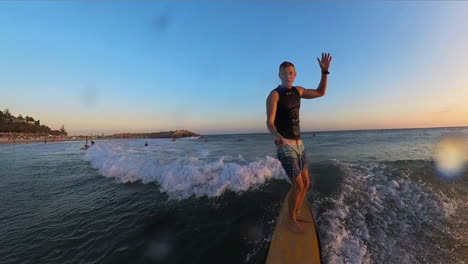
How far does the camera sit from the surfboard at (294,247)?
10.2 ft

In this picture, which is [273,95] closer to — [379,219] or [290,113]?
[290,113]

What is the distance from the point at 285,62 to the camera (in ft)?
10.8

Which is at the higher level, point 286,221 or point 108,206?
point 286,221

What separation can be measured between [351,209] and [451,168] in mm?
7975

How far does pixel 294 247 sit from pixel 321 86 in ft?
9.39

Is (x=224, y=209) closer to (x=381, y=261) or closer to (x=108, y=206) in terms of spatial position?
(x=381, y=261)

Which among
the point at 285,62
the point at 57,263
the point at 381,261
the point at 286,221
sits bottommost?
the point at 57,263

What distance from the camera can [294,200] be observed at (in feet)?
12.1

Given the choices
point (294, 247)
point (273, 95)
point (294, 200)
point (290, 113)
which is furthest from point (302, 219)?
point (273, 95)

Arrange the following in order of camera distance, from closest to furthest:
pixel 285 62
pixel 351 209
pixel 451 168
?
pixel 285 62 → pixel 351 209 → pixel 451 168

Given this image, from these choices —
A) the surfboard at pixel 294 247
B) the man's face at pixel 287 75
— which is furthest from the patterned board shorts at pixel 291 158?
the surfboard at pixel 294 247

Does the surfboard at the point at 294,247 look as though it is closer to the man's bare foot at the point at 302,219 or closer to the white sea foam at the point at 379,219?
the man's bare foot at the point at 302,219

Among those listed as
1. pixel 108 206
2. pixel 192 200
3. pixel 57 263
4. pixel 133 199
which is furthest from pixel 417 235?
pixel 108 206

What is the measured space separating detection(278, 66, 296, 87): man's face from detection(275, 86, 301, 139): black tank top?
0.11 meters
